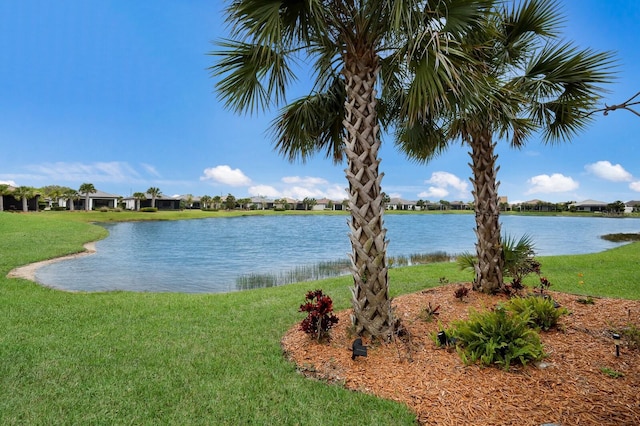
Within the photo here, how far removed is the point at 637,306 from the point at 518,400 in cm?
450

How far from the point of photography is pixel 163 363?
14.9ft

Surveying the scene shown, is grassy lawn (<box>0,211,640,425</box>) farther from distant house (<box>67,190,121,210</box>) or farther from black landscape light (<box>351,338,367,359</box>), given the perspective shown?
distant house (<box>67,190,121,210</box>)

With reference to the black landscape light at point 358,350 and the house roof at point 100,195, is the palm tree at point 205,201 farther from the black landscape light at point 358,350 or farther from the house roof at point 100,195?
the black landscape light at point 358,350

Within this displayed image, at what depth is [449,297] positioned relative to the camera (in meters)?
6.95

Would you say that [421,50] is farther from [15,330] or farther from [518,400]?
[15,330]

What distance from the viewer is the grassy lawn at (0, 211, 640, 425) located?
3322 millimetres

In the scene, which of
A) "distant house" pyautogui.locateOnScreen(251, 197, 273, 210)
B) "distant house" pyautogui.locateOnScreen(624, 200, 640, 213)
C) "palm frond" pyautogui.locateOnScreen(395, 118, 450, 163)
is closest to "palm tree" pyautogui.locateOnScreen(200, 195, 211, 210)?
"distant house" pyautogui.locateOnScreen(251, 197, 273, 210)

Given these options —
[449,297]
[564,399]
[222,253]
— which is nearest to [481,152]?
[449,297]

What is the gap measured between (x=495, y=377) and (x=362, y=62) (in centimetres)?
424

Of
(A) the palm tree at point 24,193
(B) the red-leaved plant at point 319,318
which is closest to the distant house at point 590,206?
(B) the red-leaved plant at point 319,318

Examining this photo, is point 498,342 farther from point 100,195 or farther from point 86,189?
point 100,195

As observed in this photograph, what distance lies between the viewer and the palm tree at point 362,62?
421cm

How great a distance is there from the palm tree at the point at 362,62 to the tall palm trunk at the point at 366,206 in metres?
0.01

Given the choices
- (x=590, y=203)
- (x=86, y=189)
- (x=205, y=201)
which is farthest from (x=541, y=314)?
(x=590, y=203)
